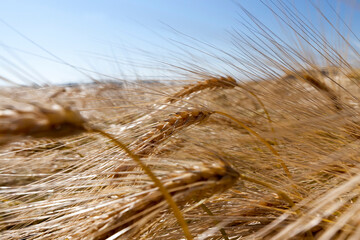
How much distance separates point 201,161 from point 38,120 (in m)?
0.31

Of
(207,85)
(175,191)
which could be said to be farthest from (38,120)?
(207,85)

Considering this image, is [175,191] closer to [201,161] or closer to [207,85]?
[201,161]

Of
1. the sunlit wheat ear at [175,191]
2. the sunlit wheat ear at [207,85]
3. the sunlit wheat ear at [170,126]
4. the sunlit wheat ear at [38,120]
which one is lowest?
the sunlit wheat ear at [175,191]

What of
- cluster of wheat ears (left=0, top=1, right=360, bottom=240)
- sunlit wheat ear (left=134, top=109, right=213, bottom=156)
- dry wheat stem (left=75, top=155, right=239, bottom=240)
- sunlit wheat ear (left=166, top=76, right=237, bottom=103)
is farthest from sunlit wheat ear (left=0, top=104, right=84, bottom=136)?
sunlit wheat ear (left=166, top=76, right=237, bottom=103)

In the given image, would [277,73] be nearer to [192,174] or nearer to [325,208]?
[325,208]

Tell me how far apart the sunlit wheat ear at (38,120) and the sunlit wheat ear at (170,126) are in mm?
420

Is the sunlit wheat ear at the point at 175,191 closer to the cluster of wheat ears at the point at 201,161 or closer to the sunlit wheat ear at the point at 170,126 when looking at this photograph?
the cluster of wheat ears at the point at 201,161

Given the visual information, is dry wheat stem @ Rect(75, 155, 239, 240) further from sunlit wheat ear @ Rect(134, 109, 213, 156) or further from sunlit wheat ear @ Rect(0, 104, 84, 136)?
sunlit wheat ear @ Rect(134, 109, 213, 156)

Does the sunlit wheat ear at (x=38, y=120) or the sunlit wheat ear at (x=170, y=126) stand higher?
the sunlit wheat ear at (x=38, y=120)

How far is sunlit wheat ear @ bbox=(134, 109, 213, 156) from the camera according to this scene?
80 centimetres

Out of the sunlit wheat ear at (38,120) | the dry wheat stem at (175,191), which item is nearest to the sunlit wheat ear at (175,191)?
the dry wheat stem at (175,191)

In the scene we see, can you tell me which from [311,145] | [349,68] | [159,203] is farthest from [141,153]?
[349,68]

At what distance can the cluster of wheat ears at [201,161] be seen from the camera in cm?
46

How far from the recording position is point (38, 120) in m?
0.35
